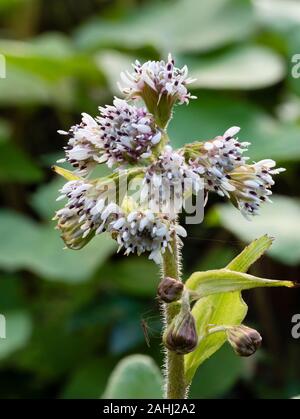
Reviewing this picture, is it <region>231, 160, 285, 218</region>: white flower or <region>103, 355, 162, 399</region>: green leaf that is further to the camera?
<region>103, 355, 162, 399</region>: green leaf

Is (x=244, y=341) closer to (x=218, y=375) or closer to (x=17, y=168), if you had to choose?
(x=218, y=375)

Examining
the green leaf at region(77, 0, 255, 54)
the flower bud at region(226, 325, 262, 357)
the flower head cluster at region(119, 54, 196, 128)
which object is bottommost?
the flower bud at region(226, 325, 262, 357)

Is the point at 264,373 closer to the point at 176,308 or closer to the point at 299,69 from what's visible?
the point at 299,69

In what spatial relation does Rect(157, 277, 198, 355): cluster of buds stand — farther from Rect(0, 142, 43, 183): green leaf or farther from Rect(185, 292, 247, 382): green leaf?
Rect(0, 142, 43, 183): green leaf

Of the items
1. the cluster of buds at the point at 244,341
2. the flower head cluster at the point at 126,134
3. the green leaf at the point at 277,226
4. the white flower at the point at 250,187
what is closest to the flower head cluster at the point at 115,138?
the flower head cluster at the point at 126,134

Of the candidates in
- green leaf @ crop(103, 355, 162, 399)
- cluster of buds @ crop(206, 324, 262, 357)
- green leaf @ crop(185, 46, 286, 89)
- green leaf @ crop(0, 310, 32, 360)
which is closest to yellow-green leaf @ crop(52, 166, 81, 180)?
cluster of buds @ crop(206, 324, 262, 357)

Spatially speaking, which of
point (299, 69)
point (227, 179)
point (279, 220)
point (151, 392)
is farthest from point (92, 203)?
point (299, 69)
